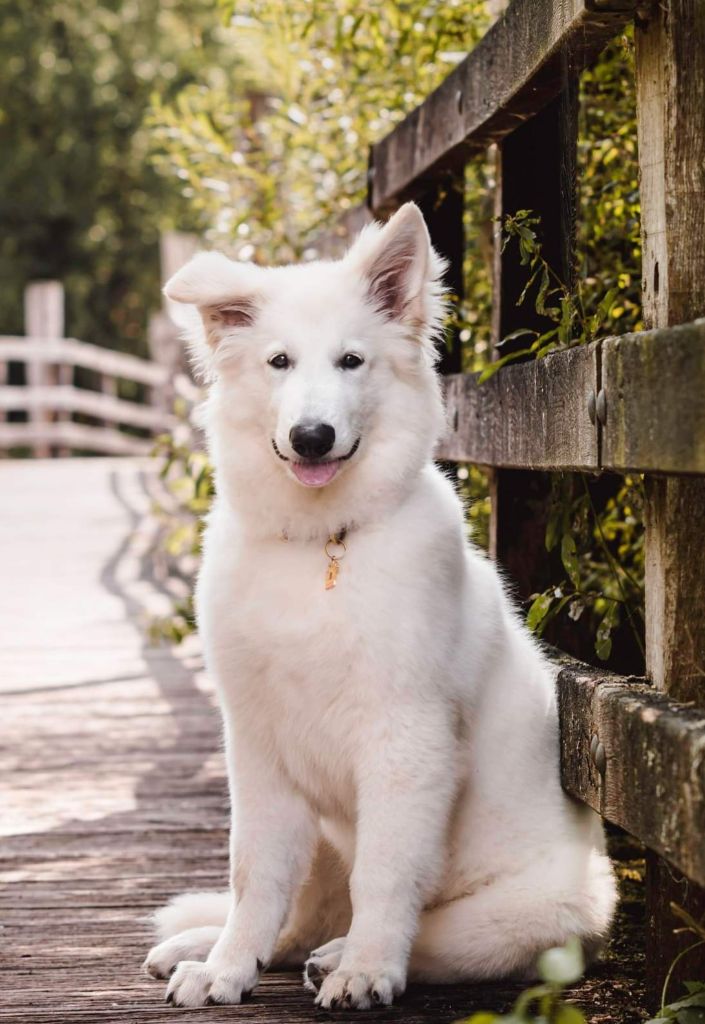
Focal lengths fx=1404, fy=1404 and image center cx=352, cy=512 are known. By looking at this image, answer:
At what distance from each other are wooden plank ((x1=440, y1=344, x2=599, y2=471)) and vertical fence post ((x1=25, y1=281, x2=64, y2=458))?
16293mm

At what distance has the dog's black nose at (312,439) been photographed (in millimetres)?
2553

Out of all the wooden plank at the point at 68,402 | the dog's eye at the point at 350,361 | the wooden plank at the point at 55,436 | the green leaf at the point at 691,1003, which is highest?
the wooden plank at the point at 68,402

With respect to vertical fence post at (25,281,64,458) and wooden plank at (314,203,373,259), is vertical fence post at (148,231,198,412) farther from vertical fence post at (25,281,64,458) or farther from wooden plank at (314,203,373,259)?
vertical fence post at (25,281,64,458)

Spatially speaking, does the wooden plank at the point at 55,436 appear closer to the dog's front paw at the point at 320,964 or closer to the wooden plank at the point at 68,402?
the wooden plank at the point at 68,402

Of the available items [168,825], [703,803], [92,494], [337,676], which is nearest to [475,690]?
[337,676]

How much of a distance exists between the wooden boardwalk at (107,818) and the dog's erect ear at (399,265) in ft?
4.30

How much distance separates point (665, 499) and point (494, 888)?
0.90 m

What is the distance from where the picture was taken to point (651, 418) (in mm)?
1986

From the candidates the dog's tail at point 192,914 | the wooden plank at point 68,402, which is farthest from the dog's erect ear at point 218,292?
the wooden plank at point 68,402

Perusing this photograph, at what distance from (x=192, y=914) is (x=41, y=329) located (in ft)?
56.9

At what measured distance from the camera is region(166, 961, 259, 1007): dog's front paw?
2.53 m

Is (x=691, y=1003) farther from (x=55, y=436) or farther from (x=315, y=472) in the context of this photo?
(x=55, y=436)

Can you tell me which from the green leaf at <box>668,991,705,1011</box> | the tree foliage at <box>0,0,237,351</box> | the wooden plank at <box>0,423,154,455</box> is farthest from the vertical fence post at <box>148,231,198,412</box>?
the tree foliage at <box>0,0,237,351</box>

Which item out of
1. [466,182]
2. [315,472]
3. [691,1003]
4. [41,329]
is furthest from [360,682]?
[41,329]
